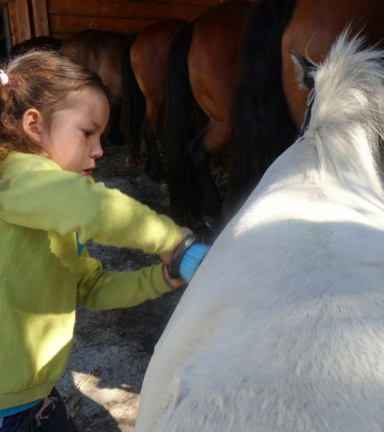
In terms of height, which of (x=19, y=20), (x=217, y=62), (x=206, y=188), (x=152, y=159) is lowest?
(x=152, y=159)

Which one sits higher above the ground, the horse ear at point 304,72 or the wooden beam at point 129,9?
the horse ear at point 304,72

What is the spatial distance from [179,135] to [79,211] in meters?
2.64

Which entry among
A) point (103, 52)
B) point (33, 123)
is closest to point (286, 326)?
point (33, 123)

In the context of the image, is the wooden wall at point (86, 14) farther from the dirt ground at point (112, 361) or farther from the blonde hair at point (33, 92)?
the blonde hair at point (33, 92)

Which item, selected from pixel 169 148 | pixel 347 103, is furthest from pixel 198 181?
pixel 347 103

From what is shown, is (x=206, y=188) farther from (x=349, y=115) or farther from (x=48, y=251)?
(x=48, y=251)

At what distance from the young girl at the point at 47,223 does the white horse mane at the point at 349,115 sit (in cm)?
34

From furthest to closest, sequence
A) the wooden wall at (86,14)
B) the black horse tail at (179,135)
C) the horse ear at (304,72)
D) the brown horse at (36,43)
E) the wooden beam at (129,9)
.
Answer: the wooden beam at (129,9)
the wooden wall at (86,14)
the brown horse at (36,43)
the black horse tail at (179,135)
the horse ear at (304,72)

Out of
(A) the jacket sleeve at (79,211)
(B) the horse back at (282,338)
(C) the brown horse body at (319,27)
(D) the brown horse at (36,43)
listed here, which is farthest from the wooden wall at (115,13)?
(B) the horse back at (282,338)

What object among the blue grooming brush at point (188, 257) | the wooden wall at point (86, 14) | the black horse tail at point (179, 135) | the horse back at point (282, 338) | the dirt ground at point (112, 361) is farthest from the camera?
the wooden wall at point (86, 14)

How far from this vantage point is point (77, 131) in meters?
0.91

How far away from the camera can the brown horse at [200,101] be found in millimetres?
2828

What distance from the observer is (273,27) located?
7.45 ft

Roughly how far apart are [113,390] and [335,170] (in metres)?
1.34
